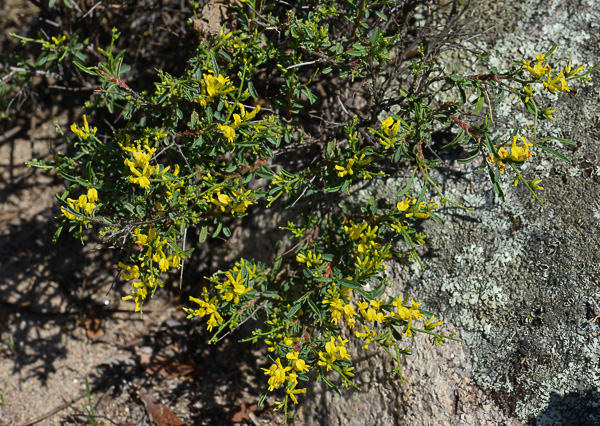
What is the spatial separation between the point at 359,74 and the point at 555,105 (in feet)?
3.55

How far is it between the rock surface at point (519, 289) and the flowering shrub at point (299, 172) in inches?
5.5

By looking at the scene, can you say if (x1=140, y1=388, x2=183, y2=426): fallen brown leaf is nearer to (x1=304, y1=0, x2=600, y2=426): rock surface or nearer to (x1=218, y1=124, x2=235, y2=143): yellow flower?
(x1=304, y1=0, x2=600, y2=426): rock surface

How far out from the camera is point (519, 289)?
2.34 metres

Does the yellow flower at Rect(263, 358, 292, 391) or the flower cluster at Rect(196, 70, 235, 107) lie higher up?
the flower cluster at Rect(196, 70, 235, 107)

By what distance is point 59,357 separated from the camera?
3311 millimetres

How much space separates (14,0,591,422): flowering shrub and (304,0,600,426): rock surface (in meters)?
0.14

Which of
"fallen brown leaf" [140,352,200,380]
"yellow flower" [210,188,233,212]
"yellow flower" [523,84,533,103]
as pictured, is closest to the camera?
"yellow flower" [523,84,533,103]

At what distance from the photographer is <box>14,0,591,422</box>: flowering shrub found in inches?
80.3

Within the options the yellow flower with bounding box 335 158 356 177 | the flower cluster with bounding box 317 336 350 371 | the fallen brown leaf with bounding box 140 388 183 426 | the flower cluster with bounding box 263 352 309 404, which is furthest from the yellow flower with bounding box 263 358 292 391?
the fallen brown leaf with bounding box 140 388 183 426

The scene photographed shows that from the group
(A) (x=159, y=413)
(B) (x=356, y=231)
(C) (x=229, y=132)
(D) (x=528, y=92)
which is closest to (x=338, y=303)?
(B) (x=356, y=231)

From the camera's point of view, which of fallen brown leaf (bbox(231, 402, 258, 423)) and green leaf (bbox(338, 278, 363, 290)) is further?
fallen brown leaf (bbox(231, 402, 258, 423))

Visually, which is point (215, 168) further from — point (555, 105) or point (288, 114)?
point (555, 105)

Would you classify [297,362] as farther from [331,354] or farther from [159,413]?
[159,413]

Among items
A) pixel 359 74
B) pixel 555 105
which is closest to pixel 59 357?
pixel 359 74
